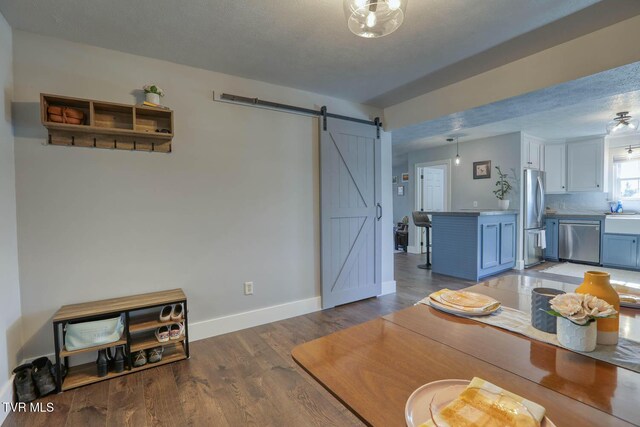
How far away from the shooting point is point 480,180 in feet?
18.6

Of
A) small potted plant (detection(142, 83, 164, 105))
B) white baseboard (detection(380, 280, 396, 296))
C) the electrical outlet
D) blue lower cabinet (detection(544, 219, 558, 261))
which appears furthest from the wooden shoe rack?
blue lower cabinet (detection(544, 219, 558, 261))

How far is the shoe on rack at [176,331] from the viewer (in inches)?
87.7

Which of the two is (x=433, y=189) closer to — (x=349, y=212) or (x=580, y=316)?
(x=349, y=212)

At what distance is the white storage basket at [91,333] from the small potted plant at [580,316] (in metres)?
2.42

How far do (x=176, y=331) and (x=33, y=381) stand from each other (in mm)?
805

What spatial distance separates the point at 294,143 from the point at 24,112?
2038 millimetres

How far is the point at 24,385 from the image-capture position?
179cm

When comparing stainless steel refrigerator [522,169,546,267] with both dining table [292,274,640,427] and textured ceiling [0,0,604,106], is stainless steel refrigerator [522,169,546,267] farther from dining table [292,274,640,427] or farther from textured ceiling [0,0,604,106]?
dining table [292,274,640,427]

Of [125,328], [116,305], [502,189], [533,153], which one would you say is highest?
[533,153]

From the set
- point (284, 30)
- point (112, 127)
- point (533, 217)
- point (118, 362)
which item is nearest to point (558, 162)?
point (533, 217)

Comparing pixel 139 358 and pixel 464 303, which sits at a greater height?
pixel 464 303

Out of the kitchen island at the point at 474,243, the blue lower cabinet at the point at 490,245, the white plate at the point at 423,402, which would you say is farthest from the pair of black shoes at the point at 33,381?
the blue lower cabinet at the point at 490,245

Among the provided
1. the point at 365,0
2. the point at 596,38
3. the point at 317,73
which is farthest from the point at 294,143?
the point at 596,38

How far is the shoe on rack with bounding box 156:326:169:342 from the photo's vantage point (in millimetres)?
2186
